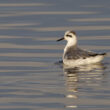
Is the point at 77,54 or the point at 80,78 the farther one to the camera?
the point at 77,54

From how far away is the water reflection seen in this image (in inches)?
680

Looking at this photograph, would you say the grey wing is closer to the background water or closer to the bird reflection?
the background water

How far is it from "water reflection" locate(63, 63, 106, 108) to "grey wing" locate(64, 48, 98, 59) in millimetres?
568

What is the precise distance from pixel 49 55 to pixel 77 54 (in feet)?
3.45

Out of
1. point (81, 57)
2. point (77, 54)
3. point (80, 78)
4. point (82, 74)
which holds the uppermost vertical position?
point (77, 54)

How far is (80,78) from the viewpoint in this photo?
64.1ft

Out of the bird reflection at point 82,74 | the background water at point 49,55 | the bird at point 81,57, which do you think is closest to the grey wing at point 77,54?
the bird at point 81,57

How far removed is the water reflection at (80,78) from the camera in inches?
680

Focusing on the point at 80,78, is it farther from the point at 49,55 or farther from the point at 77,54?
the point at 49,55

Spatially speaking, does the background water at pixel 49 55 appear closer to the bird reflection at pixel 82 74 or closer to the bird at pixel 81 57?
the bird reflection at pixel 82 74

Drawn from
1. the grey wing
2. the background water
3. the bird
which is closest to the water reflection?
the background water

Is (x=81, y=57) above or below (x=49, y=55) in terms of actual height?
below

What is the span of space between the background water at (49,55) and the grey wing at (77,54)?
15.6 inches

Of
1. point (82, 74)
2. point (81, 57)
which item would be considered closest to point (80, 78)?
point (82, 74)
